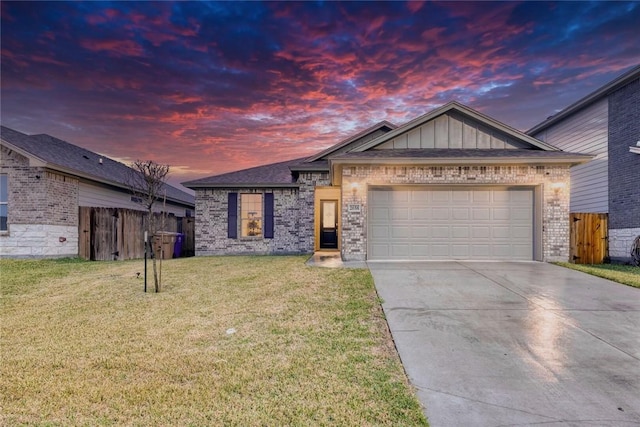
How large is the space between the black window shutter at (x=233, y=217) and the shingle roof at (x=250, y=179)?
59 cm

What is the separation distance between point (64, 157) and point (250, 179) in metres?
7.46

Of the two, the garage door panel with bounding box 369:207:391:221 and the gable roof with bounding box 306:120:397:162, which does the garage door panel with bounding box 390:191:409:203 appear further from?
the gable roof with bounding box 306:120:397:162

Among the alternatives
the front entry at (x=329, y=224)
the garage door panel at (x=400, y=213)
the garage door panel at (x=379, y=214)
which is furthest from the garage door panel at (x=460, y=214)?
the front entry at (x=329, y=224)

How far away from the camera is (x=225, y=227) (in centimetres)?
1445

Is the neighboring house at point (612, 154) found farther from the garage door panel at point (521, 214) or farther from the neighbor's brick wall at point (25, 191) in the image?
the neighbor's brick wall at point (25, 191)

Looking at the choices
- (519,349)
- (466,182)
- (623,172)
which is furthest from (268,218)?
(623,172)

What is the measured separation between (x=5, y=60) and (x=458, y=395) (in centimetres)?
1748

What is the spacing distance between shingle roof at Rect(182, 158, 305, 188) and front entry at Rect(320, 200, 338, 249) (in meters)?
2.75

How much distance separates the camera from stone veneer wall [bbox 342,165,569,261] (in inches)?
394

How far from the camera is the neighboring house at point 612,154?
11.3 m

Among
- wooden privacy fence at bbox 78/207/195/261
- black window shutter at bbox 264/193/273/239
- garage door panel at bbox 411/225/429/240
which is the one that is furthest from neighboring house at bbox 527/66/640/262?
wooden privacy fence at bbox 78/207/195/261

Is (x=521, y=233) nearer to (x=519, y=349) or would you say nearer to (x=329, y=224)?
(x=519, y=349)

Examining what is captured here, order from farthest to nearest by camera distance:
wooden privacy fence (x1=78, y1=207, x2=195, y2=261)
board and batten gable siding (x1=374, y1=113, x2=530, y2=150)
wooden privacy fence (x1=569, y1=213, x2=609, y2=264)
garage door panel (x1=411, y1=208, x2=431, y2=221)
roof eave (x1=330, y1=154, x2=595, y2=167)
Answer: wooden privacy fence (x1=78, y1=207, x2=195, y2=261) < board and batten gable siding (x1=374, y1=113, x2=530, y2=150) < wooden privacy fence (x1=569, y1=213, x2=609, y2=264) < garage door panel (x1=411, y1=208, x2=431, y2=221) < roof eave (x1=330, y1=154, x2=595, y2=167)

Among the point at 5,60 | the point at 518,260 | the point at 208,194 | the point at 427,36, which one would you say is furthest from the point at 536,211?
the point at 5,60
